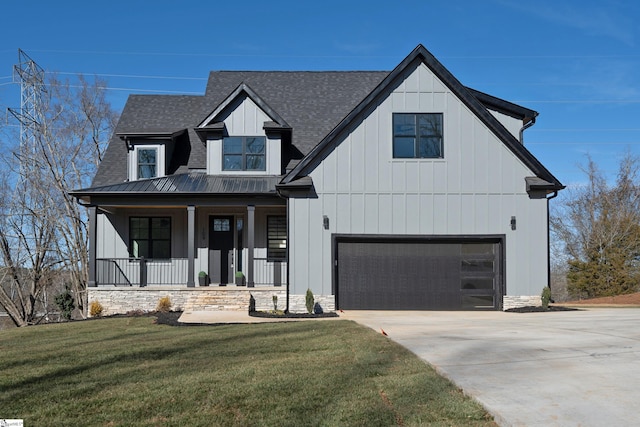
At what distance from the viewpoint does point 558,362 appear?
7668 millimetres

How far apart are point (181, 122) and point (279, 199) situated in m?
6.18

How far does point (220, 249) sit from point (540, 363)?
14.2m

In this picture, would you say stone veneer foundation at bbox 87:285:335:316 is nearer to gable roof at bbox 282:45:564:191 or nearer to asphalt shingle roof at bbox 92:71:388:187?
gable roof at bbox 282:45:564:191

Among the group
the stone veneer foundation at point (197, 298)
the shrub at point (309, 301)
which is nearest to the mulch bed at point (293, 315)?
the shrub at point (309, 301)

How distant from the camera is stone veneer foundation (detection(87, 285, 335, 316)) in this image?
17.1m

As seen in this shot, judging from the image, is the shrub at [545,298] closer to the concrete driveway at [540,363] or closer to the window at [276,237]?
the concrete driveway at [540,363]

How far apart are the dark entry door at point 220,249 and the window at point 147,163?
257cm

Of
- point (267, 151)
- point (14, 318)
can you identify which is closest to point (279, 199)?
point (267, 151)

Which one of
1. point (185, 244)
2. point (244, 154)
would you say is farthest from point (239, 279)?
point (244, 154)

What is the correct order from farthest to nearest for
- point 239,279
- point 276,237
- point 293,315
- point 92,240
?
1. point 276,237
2. point 239,279
3. point 92,240
4. point 293,315

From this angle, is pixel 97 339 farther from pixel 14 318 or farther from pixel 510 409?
pixel 14 318

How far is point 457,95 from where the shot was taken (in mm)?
17469

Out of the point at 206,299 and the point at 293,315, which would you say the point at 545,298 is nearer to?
the point at 293,315

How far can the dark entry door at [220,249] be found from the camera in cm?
2023
